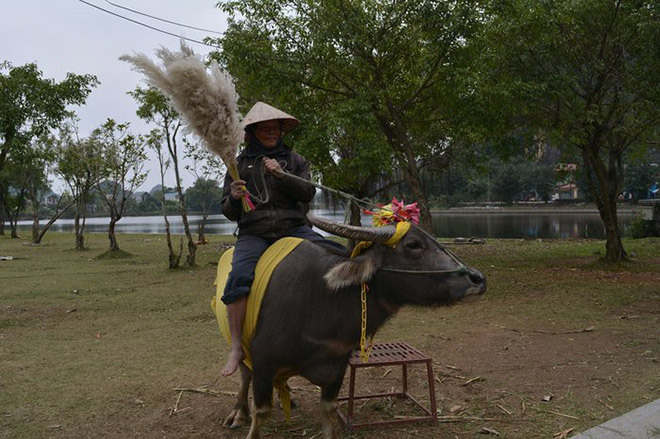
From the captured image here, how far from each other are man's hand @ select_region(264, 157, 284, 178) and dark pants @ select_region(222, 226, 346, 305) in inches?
18.7

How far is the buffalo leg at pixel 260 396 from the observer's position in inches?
126

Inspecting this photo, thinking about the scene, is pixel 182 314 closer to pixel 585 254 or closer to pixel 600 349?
pixel 600 349

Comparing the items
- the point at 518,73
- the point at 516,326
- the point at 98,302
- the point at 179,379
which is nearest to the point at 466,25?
the point at 518,73

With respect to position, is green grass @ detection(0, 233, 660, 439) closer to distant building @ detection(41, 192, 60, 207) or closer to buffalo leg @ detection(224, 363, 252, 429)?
buffalo leg @ detection(224, 363, 252, 429)

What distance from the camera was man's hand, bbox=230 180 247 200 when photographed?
333cm

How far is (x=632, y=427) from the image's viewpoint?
350cm

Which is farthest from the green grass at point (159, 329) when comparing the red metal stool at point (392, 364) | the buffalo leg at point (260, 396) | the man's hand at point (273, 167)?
A: the man's hand at point (273, 167)

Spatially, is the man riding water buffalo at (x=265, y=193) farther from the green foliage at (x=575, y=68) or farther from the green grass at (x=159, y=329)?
the green foliage at (x=575, y=68)

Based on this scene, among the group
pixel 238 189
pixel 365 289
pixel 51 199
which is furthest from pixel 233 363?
pixel 51 199

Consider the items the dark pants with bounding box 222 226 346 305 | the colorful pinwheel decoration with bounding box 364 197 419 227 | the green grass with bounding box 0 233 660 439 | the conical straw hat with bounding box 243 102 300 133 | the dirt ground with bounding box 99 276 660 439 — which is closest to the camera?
the colorful pinwheel decoration with bounding box 364 197 419 227

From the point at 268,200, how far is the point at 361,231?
0.93 m

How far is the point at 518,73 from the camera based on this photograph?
10.9 metres

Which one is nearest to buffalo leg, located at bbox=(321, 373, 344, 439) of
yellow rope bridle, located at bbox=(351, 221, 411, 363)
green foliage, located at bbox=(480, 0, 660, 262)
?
yellow rope bridle, located at bbox=(351, 221, 411, 363)

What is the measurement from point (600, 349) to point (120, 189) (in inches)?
700
